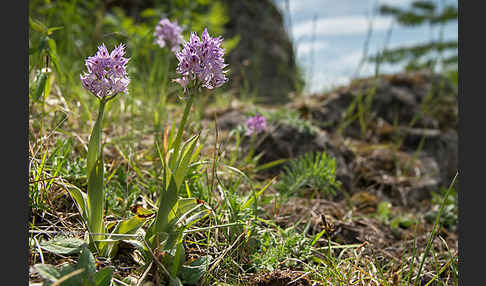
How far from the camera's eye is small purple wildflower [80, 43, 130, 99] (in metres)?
1.24

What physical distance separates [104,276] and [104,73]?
2.28 feet

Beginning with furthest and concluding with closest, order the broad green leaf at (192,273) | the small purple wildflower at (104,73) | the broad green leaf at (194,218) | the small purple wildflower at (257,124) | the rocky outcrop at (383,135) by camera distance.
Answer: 1. the rocky outcrop at (383,135)
2. the small purple wildflower at (257,124)
3. the broad green leaf at (194,218)
4. the broad green leaf at (192,273)
5. the small purple wildflower at (104,73)

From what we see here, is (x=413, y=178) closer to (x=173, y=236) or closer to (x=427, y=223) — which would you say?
(x=427, y=223)

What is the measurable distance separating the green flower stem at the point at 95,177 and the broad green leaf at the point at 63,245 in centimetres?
7

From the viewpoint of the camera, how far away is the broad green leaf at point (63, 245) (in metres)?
1.31

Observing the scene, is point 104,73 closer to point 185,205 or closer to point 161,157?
point 161,157

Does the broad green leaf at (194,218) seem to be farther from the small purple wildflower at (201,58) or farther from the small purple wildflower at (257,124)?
the small purple wildflower at (257,124)

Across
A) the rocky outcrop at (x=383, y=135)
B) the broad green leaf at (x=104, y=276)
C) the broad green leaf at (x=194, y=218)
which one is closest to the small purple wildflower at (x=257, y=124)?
the rocky outcrop at (x=383, y=135)

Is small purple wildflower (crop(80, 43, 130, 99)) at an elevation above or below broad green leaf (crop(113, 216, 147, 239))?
above

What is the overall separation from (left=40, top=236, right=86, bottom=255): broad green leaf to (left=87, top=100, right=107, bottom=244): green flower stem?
69mm

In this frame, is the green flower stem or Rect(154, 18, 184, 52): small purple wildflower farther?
Rect(154, 18, 184, 52): small purple wildflower

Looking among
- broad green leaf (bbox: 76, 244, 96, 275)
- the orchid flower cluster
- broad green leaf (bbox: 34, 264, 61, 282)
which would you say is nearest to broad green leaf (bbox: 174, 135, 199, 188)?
the orchid flower cluster

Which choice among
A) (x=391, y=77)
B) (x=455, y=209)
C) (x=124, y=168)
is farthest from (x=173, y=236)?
(x=391, y=77)

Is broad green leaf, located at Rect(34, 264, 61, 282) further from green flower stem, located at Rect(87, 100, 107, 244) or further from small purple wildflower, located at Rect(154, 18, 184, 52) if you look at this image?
small purple wildflower, located at Rect(154, 18, 184, 52)
